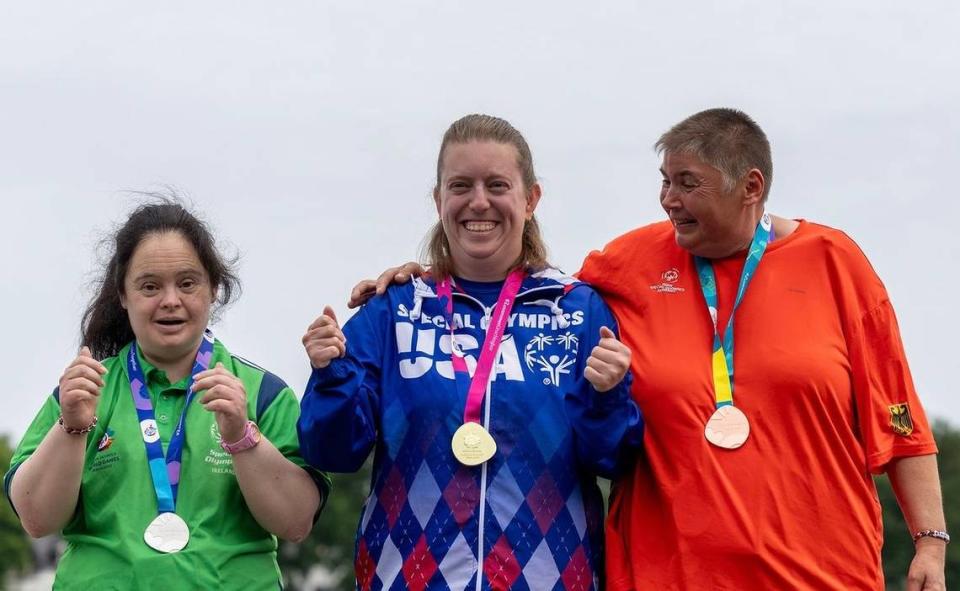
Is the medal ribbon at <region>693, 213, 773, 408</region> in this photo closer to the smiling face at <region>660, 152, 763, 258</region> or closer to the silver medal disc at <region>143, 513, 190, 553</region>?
the smiling face at <region>660, 152, 763, 258</region>

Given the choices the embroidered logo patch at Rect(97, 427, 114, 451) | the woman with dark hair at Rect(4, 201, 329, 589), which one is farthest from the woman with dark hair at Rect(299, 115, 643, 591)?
the embroidered logo patch at Rect(97, 427, 114, 451)

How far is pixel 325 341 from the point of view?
538 cm

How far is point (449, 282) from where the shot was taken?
5.87 metres

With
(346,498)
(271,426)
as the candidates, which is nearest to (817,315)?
(271,426)

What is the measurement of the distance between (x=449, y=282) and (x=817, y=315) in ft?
4.57

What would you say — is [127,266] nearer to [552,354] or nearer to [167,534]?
[167,534]

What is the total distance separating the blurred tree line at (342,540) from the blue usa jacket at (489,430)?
47.2m

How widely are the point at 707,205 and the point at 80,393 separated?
237cm

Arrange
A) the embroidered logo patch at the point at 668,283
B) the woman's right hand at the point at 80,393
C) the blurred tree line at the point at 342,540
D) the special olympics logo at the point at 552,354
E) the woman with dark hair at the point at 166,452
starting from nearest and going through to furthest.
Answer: the woman's right hand at the point at 80,393 < the woman with dark hair at the point at 166,452 < the special olympics logo at the point at 552,354 < the embroidered logo patch at the point at 668,283 < the blurred tree line at the point at 342,540

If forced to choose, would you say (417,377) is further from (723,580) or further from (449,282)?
(723,580)

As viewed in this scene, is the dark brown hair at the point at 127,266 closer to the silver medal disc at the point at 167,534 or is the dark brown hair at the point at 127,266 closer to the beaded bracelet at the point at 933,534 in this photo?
the silver medal disc at the point at 167,534

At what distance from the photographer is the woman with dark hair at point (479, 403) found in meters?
5.42

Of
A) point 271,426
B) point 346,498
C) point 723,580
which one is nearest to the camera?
point 723,580

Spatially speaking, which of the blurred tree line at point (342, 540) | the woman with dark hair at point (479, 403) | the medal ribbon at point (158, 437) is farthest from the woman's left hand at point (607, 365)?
the blurred tree line at point (342, 540)
